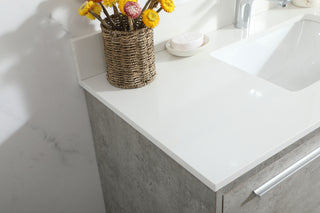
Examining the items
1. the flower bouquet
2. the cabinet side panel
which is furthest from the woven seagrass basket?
the cabinet side panel

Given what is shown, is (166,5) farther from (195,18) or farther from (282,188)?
(282,188)

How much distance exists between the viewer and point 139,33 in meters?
1.05

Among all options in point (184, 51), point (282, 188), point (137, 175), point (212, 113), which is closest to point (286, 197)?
point (282, 188)

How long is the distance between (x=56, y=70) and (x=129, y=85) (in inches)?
8.6

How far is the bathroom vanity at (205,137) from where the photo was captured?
2.86 ft

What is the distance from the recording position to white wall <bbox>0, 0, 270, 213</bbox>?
1046 mm

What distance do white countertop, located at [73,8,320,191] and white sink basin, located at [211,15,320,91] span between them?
0.20 m

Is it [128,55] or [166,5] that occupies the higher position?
[166,5]

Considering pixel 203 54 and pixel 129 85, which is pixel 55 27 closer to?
pixel 129 85

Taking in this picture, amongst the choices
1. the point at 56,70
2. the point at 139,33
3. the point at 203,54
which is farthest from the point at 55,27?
the point at 203,54

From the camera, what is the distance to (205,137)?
0.92m

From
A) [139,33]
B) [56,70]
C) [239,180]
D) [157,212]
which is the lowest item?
[157,212]

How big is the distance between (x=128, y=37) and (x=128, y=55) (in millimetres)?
52

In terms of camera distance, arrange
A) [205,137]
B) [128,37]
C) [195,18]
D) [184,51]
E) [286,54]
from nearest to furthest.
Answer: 1. [205,137]
2. [128,37]
3. [184,51]
4. [195,18]
5. [286,54]
